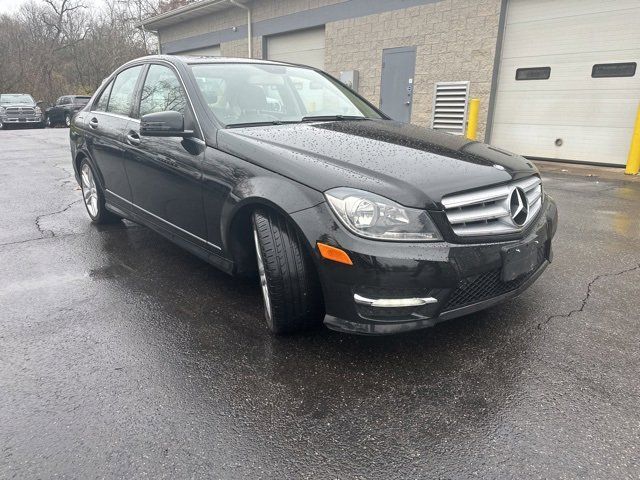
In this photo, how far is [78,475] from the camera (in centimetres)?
166

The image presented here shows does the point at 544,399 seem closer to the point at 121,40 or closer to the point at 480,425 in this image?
the point at 480,425

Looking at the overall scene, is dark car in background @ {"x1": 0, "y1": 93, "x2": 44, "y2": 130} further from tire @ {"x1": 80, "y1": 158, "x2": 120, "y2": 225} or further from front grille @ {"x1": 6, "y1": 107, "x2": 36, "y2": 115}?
tire @ {"x1": 80, "y1": 158, "x2": 120, "y2": 225}

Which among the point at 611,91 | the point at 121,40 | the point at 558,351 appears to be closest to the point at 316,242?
the point at 558,351

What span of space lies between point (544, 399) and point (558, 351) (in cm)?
47

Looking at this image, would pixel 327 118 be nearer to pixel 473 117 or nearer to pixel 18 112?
pixel 473 117

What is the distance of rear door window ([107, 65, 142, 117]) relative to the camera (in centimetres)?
388

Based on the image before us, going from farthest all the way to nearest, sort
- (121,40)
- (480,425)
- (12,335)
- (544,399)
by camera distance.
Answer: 1. (121,40)
2. (12,335)
3. (544,399)
4. (480,425)

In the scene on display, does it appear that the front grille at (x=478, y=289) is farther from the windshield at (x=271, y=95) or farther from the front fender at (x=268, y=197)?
the windshield at (x=271, y=95)

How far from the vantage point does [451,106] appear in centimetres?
1060

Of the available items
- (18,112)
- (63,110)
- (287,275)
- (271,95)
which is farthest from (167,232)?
(18,112)

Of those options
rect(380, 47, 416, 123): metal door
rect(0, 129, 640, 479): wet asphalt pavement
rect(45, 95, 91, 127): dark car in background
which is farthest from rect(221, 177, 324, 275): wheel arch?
rect(45, 95, 91, 127): dark car in background

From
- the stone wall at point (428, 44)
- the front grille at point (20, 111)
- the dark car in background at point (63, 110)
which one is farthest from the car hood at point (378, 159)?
the front grille at point (20, 111)

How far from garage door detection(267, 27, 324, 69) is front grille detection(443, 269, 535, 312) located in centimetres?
1227

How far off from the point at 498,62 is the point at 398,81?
262 centimetres
